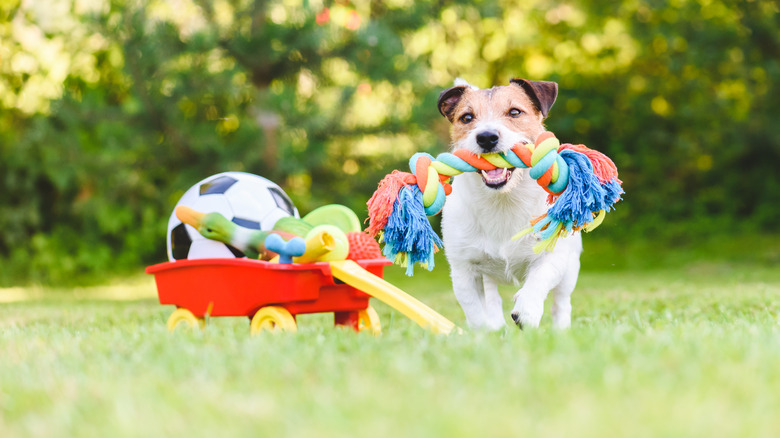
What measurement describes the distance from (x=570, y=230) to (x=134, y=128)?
6.42m

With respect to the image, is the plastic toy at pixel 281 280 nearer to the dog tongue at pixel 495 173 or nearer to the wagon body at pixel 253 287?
the wagon body at pixel 253 287

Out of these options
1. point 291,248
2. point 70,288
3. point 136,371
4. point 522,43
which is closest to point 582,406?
point 136,371

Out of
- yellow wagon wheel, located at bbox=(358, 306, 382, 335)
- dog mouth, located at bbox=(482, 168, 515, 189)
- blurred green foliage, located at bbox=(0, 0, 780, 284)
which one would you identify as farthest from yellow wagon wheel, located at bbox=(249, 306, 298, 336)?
blurred green foliage, located at bbox=(0, 0, 780, 284)

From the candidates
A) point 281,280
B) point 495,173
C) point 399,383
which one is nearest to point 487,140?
point 495,173

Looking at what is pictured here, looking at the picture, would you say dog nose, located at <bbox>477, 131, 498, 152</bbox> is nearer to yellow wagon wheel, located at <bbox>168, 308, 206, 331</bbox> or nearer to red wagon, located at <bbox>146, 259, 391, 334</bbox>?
red wagon, located at <bbox>146, 259, 391, 334</bbox>

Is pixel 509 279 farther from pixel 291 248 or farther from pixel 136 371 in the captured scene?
pixel 136 371

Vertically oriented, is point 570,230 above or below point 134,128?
below

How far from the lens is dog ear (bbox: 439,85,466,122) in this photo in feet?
13.4

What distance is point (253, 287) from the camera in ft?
12.0

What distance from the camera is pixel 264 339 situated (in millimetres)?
2924

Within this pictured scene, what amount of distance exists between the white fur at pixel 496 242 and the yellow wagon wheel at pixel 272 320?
849 mm

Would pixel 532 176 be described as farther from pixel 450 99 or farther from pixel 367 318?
pixel 367 318

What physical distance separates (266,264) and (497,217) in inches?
45.0

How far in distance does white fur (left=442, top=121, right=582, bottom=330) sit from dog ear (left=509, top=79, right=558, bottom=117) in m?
0.32
